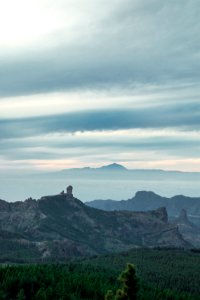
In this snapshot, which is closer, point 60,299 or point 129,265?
point 129,265

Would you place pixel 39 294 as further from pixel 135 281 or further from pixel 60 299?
pixel 135 281

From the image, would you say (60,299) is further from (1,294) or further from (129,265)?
(129,265)

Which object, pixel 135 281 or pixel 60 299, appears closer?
pixel 135 281

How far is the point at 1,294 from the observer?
191125 millimetres

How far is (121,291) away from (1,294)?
109001mm

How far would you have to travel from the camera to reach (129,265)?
316 ft

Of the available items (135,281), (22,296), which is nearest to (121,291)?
(135,281)

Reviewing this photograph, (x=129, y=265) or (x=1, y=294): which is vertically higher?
(x=129, y=265)

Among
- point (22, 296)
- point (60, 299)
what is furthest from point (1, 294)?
point (60, 299)

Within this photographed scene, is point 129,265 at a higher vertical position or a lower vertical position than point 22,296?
higher

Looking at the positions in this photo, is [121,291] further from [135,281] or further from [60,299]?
[60,299]

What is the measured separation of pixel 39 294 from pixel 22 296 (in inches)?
388

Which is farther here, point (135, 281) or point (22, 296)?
point (22, 296)

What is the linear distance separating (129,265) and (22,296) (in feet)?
351
